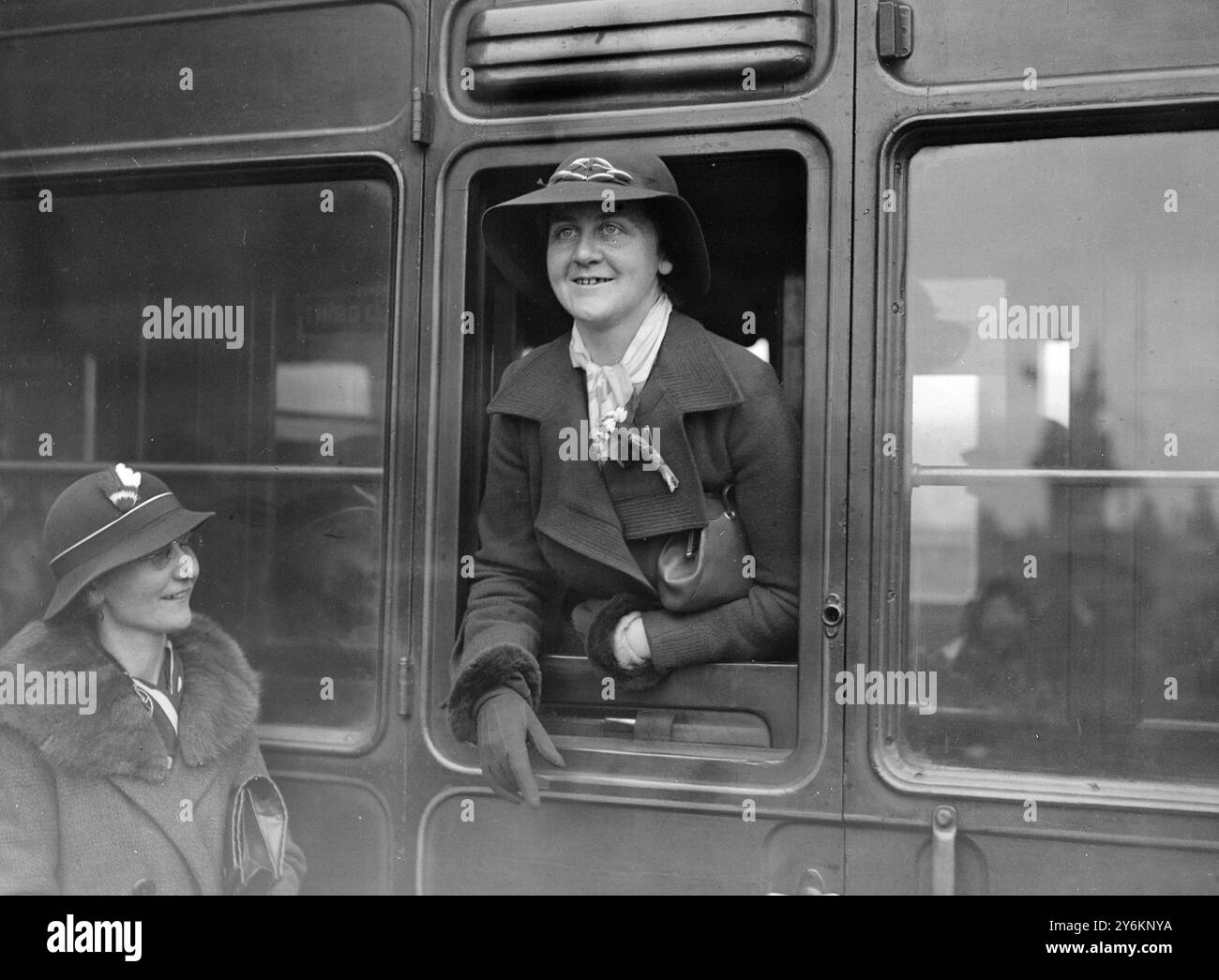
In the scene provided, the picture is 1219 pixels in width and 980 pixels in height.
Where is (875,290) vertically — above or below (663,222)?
below

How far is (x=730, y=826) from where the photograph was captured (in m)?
1.84

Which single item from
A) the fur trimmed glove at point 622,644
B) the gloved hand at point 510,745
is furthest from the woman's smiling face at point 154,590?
Answer: the fur trimmed glove at point 622,644

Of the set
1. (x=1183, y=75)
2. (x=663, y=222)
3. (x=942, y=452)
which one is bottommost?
(x=942, y=452)

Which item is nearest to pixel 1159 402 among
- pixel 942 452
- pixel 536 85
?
pixel 942 452

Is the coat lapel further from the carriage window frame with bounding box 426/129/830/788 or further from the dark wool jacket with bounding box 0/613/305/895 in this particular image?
the carriage window frame with bounding box 426/129/830/788

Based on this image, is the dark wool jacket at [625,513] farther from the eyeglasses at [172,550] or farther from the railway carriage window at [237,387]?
the eyeglasses at [172,550]

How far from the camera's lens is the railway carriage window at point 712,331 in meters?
1.88

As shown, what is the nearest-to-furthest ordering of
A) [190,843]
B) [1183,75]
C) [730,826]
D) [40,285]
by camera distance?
[1183,75]
[730,826]
[190,843]
[40,285]

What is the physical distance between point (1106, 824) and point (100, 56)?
2243mm

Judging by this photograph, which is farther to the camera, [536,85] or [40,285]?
[40,285]

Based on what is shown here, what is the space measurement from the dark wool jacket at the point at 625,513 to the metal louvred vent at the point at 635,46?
415 millimetres

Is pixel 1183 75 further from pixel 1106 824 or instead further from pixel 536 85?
pixel 1106 824

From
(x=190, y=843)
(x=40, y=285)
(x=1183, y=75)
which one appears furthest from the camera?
(x=40, y=285)

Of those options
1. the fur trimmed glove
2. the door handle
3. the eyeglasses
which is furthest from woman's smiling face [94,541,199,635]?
the door handle
